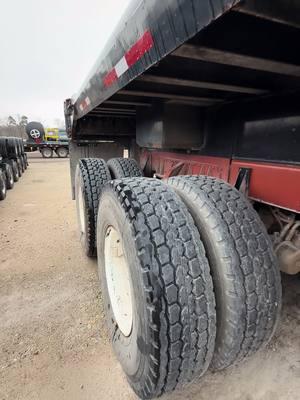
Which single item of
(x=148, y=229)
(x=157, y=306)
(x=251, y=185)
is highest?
(x=251, y=185)

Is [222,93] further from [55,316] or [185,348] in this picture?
[55,316]

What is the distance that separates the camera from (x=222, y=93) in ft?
5.51

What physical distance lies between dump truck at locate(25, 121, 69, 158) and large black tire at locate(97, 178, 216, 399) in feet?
73.0

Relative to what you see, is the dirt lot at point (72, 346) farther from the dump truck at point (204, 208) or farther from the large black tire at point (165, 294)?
the large black tire at point (165, 294)

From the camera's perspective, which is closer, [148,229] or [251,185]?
[148,229]

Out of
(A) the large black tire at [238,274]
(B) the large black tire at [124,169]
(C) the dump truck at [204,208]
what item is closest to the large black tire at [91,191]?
(B) the large black tire at [124,169]

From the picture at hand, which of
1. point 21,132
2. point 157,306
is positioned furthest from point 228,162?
point 21,132

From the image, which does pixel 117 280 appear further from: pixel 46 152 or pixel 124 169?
pixel 46 152

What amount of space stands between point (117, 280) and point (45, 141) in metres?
22.7

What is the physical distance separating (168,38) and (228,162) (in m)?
1.26

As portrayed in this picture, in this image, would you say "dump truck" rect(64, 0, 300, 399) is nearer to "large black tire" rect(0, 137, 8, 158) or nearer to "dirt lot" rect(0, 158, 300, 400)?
"dirt lot" rect(0, 158, 300, 400)

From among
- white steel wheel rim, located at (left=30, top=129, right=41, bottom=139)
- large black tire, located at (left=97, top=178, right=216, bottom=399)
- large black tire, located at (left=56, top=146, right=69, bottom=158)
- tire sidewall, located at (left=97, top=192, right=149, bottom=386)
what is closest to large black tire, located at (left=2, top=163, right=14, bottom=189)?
tire sidewall, located at (left=97, top=192, right=149, bottom=386)

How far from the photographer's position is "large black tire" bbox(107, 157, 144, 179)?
9.85 feet

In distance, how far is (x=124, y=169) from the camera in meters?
3.06
